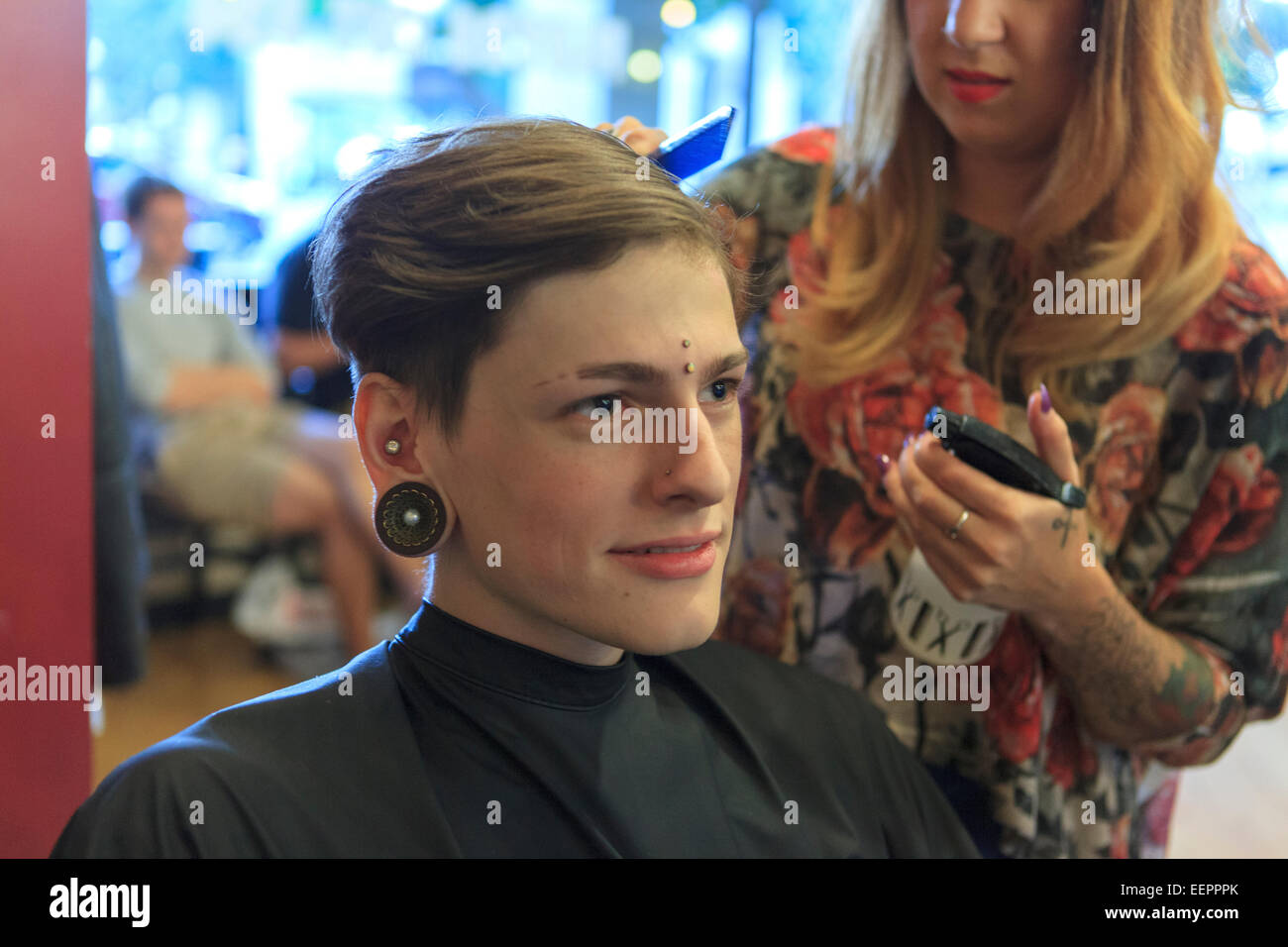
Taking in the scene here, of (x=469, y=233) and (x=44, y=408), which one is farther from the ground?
(x=469, y=233)

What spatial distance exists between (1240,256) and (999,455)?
1.36 feet

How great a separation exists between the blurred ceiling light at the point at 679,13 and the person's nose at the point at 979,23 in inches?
77.3

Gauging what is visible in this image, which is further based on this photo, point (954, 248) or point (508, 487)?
point (954, 248)

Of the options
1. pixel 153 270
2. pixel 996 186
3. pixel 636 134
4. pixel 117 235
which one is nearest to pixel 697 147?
pixel 636 134

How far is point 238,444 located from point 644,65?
159 centimetres

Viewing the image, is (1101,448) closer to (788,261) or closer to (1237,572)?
(1237,572)

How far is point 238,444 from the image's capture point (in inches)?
90.4
